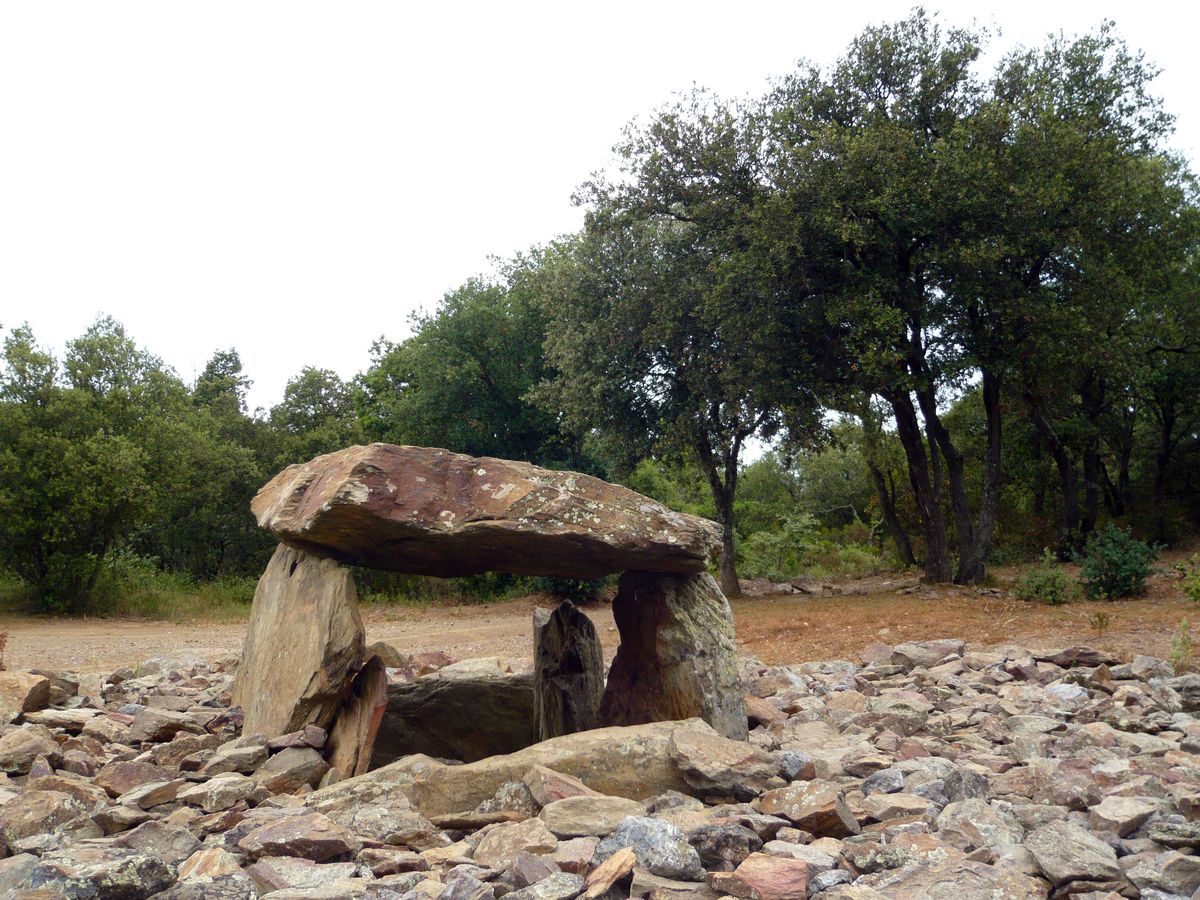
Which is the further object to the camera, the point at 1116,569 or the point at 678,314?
the point at 678,314

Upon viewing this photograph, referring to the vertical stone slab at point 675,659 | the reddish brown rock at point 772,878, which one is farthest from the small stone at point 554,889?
the vertical stone slab at point 675,659

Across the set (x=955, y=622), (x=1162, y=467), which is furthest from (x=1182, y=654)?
(x=1162, y=467)

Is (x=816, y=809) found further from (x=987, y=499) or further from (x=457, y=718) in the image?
(x=987, y=499)

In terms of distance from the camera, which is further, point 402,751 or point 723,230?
point 723,230

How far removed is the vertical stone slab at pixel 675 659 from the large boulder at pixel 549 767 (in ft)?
3.90

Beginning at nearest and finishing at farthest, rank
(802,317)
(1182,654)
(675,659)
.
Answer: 1. (675,659)
2. (1182,654)
3. (802,317)

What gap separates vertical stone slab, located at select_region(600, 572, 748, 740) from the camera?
667cm

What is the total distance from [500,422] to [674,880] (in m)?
19.7

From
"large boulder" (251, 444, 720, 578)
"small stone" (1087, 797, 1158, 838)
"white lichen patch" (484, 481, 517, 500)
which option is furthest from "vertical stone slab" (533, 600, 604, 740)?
"small stone" (1087, 797, 1158, 838)

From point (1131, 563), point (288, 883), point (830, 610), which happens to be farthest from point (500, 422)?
point (288, 883)

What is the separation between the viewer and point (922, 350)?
17.4m

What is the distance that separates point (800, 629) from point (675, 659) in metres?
7.71

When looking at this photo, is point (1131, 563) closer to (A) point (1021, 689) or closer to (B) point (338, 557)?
(A) point (1021, 689)

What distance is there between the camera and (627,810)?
183 inches
